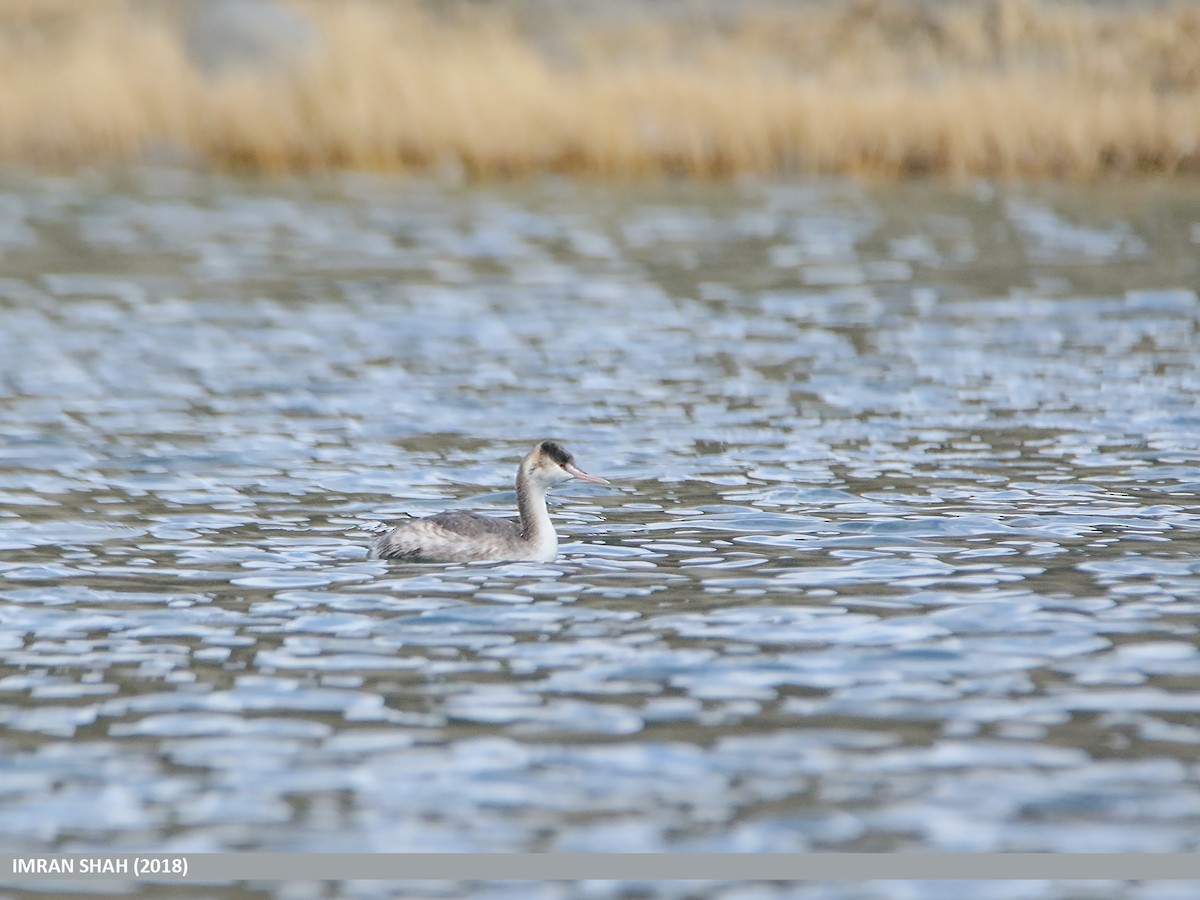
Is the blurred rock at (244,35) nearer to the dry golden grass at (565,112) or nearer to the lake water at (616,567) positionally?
the dry golden grass at (565,112)

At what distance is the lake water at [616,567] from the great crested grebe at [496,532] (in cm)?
9

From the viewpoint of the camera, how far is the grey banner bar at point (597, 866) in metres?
5.64

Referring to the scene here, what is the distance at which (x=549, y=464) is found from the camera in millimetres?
9516

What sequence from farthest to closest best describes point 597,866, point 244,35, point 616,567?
point 244,35
point 616,567
point 597,866

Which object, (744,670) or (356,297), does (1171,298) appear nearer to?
(356,297)

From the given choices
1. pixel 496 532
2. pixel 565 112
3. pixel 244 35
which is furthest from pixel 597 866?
pixel 244 35

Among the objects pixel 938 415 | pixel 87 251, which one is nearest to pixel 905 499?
pixel 938 415

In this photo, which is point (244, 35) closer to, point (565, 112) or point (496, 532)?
point (565, 112)

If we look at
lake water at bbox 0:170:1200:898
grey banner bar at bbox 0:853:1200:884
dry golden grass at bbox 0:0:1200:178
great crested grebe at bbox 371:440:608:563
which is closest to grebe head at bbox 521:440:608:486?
great crested grebe at bbox 371:440:608:563

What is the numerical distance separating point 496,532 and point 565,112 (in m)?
18.3

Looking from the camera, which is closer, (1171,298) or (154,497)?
(154,497)

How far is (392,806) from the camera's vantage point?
609 cm

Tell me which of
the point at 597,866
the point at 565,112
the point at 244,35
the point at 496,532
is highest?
the point at 244,35

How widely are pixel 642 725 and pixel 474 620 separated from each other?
1493 mm
